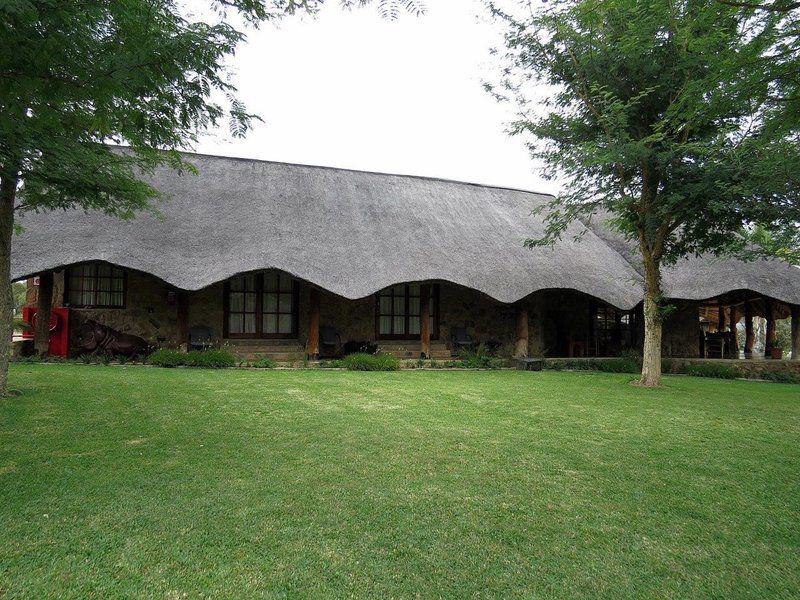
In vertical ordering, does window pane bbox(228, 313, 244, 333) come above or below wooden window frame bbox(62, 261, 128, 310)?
below

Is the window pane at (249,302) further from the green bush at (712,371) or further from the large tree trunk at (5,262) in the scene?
the green bush at (712,371)

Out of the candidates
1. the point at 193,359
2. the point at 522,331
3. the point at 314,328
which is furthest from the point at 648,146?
the point at 193,359

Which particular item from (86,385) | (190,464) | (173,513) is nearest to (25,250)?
(86,385)

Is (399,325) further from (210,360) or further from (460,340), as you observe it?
(210,360)

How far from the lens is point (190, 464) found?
3.80 meters

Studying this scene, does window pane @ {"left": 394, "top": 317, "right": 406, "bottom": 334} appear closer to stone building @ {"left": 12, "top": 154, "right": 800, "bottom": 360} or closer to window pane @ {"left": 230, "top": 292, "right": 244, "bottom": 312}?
stone building @ {"left": 12, "top": 154, "right": 800, "bottom": 360}

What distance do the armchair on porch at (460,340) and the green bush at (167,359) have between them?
686 cm

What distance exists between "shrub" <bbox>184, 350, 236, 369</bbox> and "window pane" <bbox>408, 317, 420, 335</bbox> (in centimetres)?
504

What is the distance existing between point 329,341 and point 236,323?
2.42 meters

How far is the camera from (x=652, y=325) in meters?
9.57

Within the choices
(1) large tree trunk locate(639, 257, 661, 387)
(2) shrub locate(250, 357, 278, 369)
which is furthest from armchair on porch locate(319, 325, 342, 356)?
(1) large tree trunk locate(639, 257, 661, 387)

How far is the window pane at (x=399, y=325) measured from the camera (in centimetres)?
1357

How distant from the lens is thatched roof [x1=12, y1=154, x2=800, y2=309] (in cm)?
1050

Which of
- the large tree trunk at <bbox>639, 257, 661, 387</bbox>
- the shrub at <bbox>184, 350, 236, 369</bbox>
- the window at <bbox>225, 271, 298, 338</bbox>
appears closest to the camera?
the large tree trunk at <bbox>639, 257, 661, 387</bbox>
